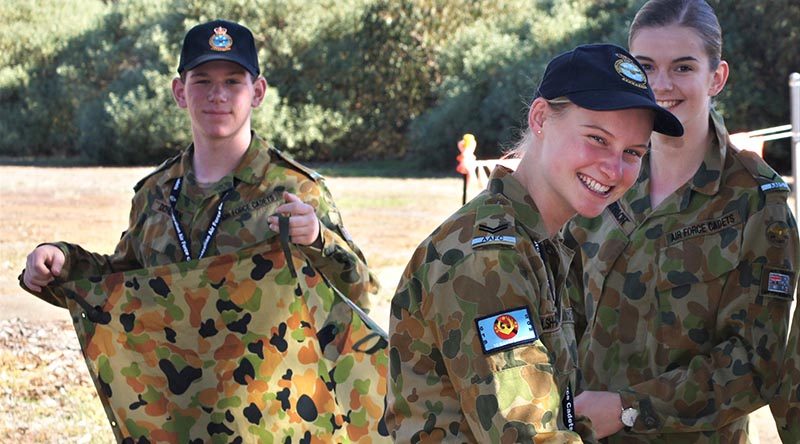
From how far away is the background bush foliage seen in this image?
27562mm

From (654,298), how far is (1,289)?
9171mm

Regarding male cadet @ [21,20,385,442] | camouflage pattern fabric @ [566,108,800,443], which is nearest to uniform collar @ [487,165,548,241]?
camouflage pattern fabric @ [566,108,800,443]

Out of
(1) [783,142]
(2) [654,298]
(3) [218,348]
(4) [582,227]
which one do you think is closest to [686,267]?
(2) [654,298]

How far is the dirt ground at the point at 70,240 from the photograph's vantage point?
22.1 ft

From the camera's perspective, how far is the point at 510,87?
1033 inches

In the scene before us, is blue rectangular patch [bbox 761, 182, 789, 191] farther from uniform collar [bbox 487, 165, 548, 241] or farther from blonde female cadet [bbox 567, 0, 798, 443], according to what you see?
uniform collar [bbox 487, 165, 548, 241]

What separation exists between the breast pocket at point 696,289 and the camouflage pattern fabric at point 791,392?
0.20 meters

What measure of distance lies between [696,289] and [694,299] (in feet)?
0.09

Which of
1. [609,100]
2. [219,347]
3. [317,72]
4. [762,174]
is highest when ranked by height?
[317,72]

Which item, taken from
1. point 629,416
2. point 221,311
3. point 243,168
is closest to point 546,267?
point 629,416

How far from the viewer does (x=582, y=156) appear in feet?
7.27

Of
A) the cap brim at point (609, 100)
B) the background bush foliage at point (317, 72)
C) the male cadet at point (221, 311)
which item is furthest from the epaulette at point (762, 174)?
the background bush foliage at point (317, 72)

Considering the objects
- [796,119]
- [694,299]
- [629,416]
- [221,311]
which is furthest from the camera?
[796,119]

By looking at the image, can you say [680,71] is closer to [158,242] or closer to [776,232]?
[776,232]
